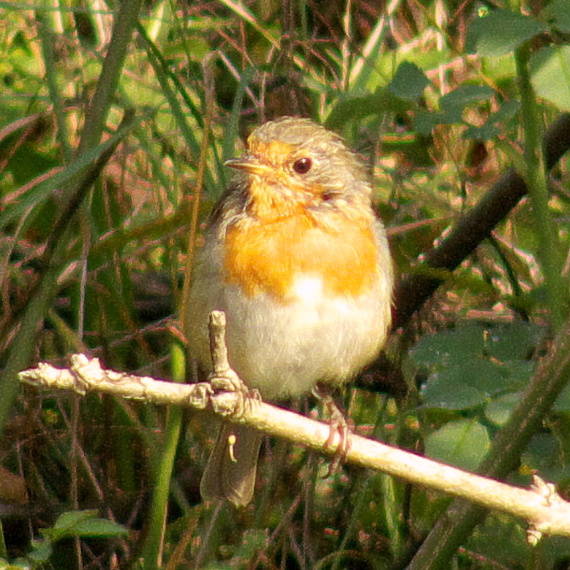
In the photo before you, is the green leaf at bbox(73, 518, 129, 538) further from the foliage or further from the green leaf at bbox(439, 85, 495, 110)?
the green leaf at bbox(439, 85, 495, 110)

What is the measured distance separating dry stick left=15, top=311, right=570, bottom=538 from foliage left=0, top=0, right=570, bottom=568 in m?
0.37

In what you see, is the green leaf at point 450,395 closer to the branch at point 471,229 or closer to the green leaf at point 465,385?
the green leaf at point 465,385

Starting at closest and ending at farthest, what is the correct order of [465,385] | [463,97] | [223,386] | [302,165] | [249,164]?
[223,386] < [465,385] < [463,97] < [249,164] < [302,165]

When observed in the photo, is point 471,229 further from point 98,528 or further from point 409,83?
point 98,528

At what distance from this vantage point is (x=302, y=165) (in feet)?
10.8

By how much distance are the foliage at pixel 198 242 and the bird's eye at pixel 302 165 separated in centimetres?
12

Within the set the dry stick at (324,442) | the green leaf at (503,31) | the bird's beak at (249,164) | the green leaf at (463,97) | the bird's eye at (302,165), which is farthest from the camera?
the bird's eye at (302,165)

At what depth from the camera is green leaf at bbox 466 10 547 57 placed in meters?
2.36

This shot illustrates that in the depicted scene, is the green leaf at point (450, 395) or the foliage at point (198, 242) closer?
the green leaf at point (450, 395)

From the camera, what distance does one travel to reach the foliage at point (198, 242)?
2.71 m

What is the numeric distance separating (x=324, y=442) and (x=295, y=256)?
37.6 inches

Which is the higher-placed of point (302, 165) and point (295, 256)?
point (302, 165)

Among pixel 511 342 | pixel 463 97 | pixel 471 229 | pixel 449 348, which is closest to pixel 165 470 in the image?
pixel 449 348

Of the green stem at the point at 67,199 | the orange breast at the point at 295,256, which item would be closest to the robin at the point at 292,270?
the orange breast at the point at 295,256
